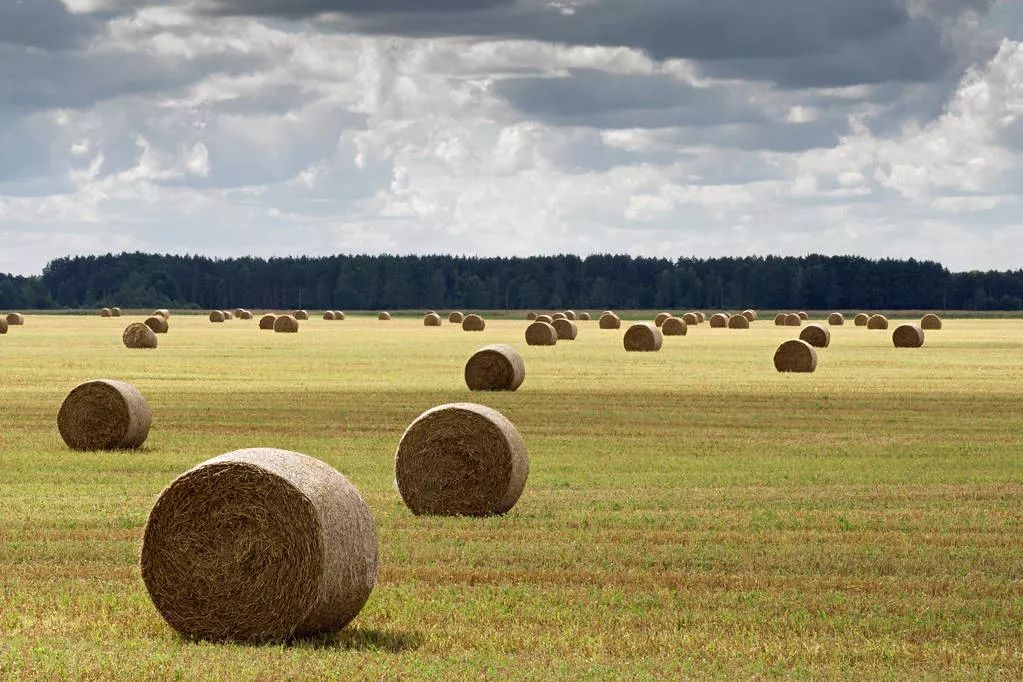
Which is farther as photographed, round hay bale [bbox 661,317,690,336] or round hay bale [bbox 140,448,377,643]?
round hay bale [bbox 661,317,690,336]

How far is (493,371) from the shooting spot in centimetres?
4038

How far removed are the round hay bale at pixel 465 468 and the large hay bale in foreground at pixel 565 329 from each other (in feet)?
177

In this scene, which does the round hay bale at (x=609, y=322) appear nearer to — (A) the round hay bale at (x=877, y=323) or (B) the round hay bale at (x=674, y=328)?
(B) the round hay bale at (x=674, y=328)

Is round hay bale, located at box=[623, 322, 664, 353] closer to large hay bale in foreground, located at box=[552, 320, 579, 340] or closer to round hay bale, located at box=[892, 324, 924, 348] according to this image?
large hay bale in foreground, located at box=[552, 320, 579, 340]

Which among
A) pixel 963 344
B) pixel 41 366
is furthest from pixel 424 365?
pixel 963 344

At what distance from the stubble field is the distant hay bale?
53cm

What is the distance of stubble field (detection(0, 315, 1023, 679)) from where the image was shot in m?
12.3

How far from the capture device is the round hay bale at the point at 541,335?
2704 inches

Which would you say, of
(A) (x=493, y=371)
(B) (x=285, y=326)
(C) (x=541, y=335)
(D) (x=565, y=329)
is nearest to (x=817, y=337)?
(C) (x=541, y=335)

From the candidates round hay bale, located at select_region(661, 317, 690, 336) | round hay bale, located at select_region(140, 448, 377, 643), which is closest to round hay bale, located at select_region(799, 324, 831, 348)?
round hay bale, located at select_region(661, 317, 690, 336)

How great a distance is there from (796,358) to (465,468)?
30809 mm

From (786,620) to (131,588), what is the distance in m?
5.95

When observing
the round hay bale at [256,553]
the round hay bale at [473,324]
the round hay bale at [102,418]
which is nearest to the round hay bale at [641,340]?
the round hay bale at [473,324]

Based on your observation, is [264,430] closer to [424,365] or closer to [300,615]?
[300,615]
